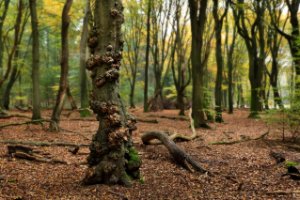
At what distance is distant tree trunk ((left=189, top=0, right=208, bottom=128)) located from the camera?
12.6m

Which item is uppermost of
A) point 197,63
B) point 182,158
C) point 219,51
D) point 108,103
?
point 219,51

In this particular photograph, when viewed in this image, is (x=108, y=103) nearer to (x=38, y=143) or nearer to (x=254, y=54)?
(x=38, y=143)

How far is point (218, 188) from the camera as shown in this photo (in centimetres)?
523

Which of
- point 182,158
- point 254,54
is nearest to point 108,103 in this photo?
point 182,158

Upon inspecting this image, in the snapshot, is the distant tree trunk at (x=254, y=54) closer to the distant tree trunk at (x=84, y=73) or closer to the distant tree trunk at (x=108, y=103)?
the distant tree trunk at (x=84, y=73)

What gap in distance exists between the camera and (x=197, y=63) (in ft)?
→ 42.8

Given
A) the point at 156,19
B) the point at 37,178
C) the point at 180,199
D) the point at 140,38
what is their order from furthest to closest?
the point at 140,38
the point at 156,19
the point at 37,178
the point at 180,199

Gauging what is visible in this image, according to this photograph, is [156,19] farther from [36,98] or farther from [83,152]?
[83,152]

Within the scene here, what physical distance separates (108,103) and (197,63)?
8.67 meters

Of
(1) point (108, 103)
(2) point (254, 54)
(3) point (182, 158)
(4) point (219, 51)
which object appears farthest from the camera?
(2) point (254, 54)

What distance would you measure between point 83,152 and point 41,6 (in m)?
16.6

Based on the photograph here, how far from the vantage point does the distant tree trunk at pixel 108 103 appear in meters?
4.95

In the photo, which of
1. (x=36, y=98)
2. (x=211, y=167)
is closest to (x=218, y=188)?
(x=211, y=167)

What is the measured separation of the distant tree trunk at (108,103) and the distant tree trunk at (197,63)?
307 inches
